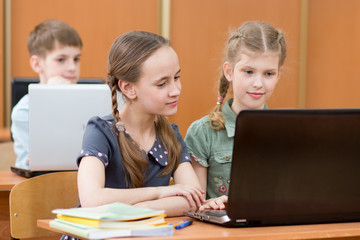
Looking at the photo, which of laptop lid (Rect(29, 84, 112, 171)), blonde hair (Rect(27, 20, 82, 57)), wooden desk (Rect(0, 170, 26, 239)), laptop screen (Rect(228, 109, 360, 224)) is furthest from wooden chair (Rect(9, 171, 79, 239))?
blonde hair (Rect(27, 20, 82, 57))

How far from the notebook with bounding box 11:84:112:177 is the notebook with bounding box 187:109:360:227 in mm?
928

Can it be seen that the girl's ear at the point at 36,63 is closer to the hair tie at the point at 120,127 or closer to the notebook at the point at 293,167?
the hair tie at the point at 120,127

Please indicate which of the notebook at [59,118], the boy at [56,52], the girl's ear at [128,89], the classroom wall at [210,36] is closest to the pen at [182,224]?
the girl's ear at [128,89]

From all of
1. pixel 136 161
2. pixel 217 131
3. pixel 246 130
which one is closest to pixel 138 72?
pixel 136 161

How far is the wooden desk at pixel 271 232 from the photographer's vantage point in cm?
123

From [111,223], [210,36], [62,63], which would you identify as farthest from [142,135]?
[210,36]

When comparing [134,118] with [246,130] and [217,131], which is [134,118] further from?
[246,130]

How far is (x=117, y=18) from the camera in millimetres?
4914

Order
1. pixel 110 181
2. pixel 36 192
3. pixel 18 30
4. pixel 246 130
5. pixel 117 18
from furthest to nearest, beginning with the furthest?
pixel 117 18 → pixel 18 30 → pixel 36 192 → pixel 110 181 → pixel 246 130

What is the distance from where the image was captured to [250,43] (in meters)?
2.08

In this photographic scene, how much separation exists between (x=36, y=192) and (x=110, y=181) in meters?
0.28

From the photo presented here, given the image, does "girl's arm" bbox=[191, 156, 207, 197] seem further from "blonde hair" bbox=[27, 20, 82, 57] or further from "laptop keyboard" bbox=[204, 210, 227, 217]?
"blonde hair" bbox=[27, 20, 82, 57]

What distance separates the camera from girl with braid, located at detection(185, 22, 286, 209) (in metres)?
2.01

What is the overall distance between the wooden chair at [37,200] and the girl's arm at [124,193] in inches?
12.5
